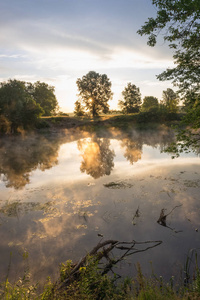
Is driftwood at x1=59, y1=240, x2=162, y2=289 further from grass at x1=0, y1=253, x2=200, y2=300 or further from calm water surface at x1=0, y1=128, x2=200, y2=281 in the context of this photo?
calm water surface at x1=0, y1=128, x2=200, y2=281

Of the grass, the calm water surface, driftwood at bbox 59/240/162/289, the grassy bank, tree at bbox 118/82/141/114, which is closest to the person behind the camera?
the grass

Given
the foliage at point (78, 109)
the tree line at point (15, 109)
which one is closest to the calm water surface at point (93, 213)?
the tree line at point (15, 109)

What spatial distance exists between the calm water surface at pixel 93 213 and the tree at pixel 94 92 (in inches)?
2792

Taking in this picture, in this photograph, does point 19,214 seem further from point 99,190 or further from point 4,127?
point 4,127

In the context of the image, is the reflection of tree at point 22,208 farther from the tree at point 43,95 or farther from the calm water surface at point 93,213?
the tree at point 43,95

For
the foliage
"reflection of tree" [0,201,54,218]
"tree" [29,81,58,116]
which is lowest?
"reflection of tree" [0,201,54,218]

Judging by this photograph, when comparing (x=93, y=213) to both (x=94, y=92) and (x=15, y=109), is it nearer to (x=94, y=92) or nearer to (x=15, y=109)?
(x=15, y=109)

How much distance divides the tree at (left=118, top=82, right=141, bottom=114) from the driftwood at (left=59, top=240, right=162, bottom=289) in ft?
303

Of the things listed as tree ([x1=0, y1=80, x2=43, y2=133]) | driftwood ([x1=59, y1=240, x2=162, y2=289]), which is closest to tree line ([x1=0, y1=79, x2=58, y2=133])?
tree ([x1=0, y1=80, x2=43, y2=133])

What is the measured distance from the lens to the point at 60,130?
60562 mm

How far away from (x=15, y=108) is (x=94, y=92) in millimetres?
45280

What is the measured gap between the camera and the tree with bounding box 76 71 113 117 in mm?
86625

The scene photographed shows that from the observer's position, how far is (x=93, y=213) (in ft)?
33.0

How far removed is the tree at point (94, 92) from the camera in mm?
86625
